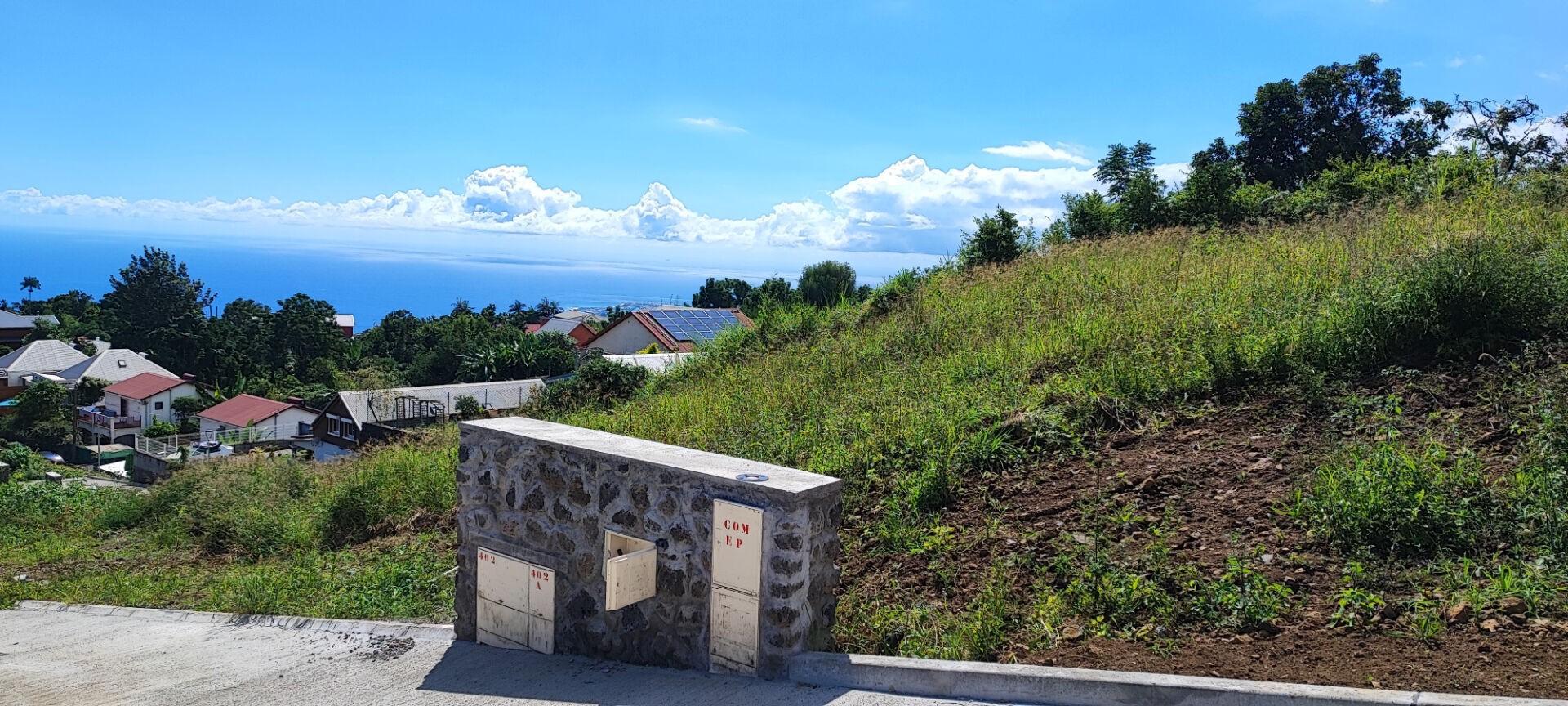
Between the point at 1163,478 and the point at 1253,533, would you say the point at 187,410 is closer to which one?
the point at 1163,478

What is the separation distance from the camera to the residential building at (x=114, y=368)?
65.5 meters

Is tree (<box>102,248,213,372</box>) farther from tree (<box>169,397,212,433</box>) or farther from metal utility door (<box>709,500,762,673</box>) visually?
metal utility door (<box>709,500,762,673</box>)

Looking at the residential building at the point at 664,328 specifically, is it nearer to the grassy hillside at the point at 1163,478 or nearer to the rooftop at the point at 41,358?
the grassy hillside at the point at 1163,478

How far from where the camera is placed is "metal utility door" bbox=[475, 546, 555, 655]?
223 inches

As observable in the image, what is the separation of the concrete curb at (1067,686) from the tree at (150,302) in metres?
88.6

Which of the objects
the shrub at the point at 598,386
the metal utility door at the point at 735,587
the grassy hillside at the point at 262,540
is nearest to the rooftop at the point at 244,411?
the grassy hillside at the point at 262,540

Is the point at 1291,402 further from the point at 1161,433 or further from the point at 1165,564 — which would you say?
the point at 1165,564

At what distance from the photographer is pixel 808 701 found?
4.32 meters

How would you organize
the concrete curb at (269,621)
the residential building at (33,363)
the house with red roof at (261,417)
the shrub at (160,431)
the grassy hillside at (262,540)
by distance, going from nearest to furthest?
the concrete curb at (269,621), the grassy hillside at (262,540), the house with red roof at (261,417), the shrub at (160,431), the residential building at (33,363)

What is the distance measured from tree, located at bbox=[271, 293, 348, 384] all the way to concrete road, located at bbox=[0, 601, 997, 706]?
220 feet

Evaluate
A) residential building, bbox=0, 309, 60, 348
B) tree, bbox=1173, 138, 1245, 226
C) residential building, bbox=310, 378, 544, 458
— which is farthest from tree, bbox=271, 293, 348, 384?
tree, bbox=1173, 138, 1245, 226

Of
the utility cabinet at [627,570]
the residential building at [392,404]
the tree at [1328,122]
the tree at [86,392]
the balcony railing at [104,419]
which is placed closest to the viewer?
the utility cabinet at [627,570]

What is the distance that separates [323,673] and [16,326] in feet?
342

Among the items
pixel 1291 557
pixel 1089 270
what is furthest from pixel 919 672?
pixel 1089 270
